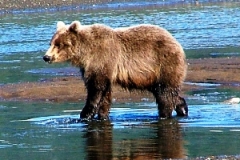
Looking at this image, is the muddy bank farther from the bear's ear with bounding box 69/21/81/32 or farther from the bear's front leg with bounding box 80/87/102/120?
the bear's ear with bounding box 69/21/81/32

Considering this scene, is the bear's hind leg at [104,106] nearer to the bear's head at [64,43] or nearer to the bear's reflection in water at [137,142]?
the bear's reflection in water at [137,142]

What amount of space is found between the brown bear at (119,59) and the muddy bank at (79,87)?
209 centimetres

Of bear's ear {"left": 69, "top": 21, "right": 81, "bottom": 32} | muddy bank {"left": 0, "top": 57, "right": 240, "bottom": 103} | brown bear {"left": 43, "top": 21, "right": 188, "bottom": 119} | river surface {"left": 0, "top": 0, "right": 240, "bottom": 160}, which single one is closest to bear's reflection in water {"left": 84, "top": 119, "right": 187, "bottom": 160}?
river surface {"left": 0, "top": 0, "right": 240, "bottom": 160}

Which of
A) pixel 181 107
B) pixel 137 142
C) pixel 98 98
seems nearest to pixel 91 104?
pixel 98 98

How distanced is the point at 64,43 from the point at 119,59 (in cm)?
92

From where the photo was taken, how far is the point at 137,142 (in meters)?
11.2

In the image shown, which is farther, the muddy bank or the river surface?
the muddy bank

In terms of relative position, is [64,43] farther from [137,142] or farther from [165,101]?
[137,142]

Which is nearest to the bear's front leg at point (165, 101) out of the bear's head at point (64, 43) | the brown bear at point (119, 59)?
the brown bear at point (119, 59)

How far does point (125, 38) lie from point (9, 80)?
25.9ft

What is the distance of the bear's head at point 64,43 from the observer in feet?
44.8

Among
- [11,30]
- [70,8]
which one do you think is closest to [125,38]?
[11,30]

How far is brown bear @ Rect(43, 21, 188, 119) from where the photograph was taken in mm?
13656

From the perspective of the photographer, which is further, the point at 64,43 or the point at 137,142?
the point at 64,43
